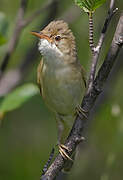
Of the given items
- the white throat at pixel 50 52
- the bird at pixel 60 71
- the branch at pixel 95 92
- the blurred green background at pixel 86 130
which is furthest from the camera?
the blurred green background at pixel 86 130

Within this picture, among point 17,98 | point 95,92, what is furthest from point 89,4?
point 17,98

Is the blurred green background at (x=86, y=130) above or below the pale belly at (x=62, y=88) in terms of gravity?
below

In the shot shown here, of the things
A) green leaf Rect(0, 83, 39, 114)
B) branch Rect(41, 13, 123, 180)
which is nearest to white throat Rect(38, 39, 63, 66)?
green leaf Rect(0, 83, 39, 114)

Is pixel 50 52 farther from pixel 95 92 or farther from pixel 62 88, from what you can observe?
pixel 95 92

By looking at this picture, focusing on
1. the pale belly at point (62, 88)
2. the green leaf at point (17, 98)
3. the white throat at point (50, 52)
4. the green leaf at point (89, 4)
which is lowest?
the pale belly at point (62, 88)

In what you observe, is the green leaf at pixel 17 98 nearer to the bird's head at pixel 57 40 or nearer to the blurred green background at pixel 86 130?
the bird's head at pixel 57 40

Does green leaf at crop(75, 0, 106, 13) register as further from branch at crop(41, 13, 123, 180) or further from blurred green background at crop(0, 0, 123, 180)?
blurred green background at crop(0, 0, 123, 180)

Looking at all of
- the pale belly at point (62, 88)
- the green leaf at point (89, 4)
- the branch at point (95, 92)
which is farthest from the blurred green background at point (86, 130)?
the green leaf at point (89, 4)
